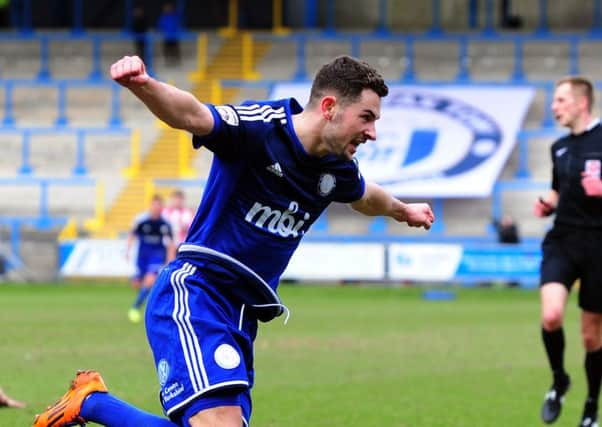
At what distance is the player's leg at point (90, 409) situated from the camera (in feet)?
23.3

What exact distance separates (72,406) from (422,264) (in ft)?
75.5

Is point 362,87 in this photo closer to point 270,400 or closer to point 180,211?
point 270,400

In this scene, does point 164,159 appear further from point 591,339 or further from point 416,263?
point 591,339

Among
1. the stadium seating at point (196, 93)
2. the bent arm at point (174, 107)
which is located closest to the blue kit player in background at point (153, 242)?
the stadium seating at point (196, 93)

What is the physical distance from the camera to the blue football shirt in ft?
22.0

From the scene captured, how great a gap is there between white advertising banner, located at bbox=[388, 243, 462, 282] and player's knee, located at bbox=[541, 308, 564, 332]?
1914 centimetres

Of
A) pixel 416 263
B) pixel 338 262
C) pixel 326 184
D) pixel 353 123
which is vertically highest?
Result: pixel 353 123

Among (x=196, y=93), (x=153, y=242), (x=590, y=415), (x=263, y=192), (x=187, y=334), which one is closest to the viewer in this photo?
(x=187, y=334)

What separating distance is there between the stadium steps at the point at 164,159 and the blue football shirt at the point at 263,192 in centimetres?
2742

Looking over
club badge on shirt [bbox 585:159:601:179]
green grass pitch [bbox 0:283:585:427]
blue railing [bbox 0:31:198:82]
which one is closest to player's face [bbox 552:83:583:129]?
club badge on shirt [bbox 585:159:601:179]

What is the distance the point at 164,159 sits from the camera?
36.7 m

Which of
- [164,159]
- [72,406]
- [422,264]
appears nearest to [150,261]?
[422,264]

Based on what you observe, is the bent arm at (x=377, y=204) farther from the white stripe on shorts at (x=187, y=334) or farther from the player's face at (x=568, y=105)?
the player's face at (x=568, y=105)

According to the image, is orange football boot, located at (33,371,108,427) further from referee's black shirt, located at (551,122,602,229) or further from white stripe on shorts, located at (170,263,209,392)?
referee's black shirt, located at (551,122,602,229)
